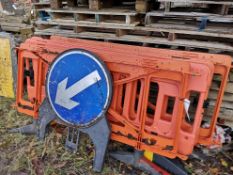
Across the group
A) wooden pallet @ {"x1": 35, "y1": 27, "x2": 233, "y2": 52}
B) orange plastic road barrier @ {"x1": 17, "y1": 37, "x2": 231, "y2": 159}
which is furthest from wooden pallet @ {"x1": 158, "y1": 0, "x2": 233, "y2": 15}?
orange plastic road barrier @ {"x1": 17, "y1": 37, "x2": 231, "y2": 159}

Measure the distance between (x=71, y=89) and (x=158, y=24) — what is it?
107cm

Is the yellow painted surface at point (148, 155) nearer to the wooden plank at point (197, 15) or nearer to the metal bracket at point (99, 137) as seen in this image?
the metal bracket at point (99, 137)

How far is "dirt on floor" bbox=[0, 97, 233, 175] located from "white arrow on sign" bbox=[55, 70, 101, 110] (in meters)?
0.52

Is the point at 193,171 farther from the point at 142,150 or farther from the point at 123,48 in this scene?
the point at 123,48

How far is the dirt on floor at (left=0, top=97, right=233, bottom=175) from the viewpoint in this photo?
9.09 feet

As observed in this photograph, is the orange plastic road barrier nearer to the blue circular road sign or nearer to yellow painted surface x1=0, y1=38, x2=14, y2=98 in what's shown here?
the blue circular road sign

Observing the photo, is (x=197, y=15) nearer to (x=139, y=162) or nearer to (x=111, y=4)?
(x=111, y=4)

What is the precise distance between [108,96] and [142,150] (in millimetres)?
633

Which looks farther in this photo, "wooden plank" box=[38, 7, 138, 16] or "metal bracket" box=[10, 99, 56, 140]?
"metal bracket" box=[10, 99, 56, 140]

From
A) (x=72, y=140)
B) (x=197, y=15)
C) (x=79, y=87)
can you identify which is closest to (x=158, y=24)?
(x=197, y=15)

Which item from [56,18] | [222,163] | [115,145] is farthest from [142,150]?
[56,18]

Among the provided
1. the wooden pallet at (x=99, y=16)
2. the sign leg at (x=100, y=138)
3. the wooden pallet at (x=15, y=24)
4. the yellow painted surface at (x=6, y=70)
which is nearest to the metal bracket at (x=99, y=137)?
the sign leg at (x=100, y=138)

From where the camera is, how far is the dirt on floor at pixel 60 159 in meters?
2.77

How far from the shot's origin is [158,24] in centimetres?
276
